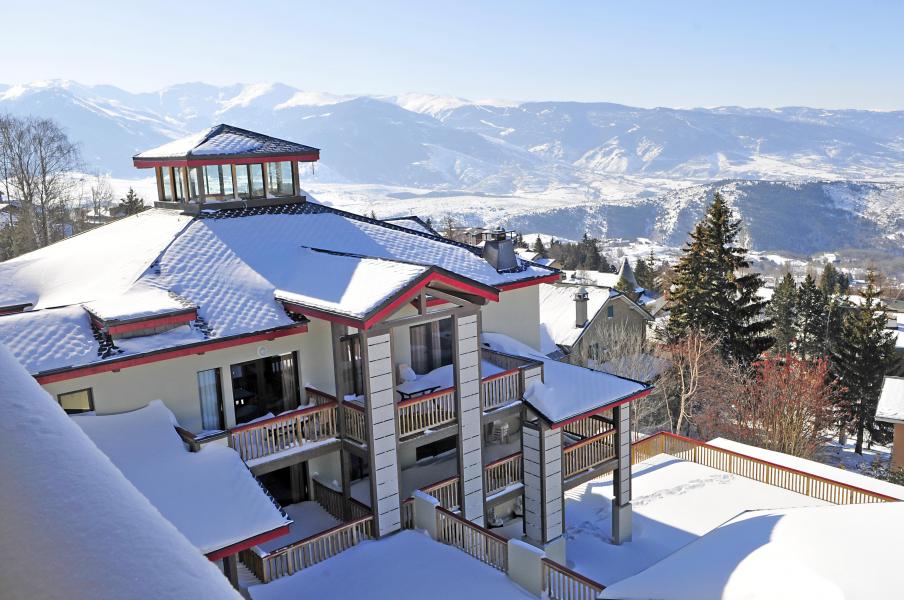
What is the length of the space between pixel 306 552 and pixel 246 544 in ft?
8.55

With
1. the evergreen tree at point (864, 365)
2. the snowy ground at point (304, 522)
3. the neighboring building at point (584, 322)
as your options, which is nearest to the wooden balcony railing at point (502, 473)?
the snowy ground at point (304, 522)

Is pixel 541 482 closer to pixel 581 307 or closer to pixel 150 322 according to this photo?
pixel 150 322

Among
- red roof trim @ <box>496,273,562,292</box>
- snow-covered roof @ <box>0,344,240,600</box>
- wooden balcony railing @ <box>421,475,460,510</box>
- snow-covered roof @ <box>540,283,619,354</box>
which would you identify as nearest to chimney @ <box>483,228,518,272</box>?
red roof trim @ <box>496,273,562,292</box>

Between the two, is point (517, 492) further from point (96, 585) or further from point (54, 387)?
point (96, 585)

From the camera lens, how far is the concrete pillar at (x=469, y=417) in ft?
55.9

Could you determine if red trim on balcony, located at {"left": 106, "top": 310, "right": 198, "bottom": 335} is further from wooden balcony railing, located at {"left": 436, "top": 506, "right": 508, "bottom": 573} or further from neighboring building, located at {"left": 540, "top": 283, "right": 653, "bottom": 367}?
neighboring building, located at {"left": 540, "top": 283, "right": 653, "bottom": 367}

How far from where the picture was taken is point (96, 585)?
1442 mm

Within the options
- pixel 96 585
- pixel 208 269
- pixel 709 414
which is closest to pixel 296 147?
pixel 208 269

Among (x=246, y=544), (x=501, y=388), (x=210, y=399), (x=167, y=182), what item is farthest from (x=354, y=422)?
(x=167, y=182)

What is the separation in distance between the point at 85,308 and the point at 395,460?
7.33 m

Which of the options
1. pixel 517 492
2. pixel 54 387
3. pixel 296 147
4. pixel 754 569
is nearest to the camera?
pixel 754 569

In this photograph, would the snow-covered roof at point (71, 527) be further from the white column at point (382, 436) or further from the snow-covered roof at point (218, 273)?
the white column at point (382, 436)

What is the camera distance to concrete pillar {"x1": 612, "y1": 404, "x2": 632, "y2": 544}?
809 inches

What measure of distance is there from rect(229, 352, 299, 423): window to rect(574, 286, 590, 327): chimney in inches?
1233
